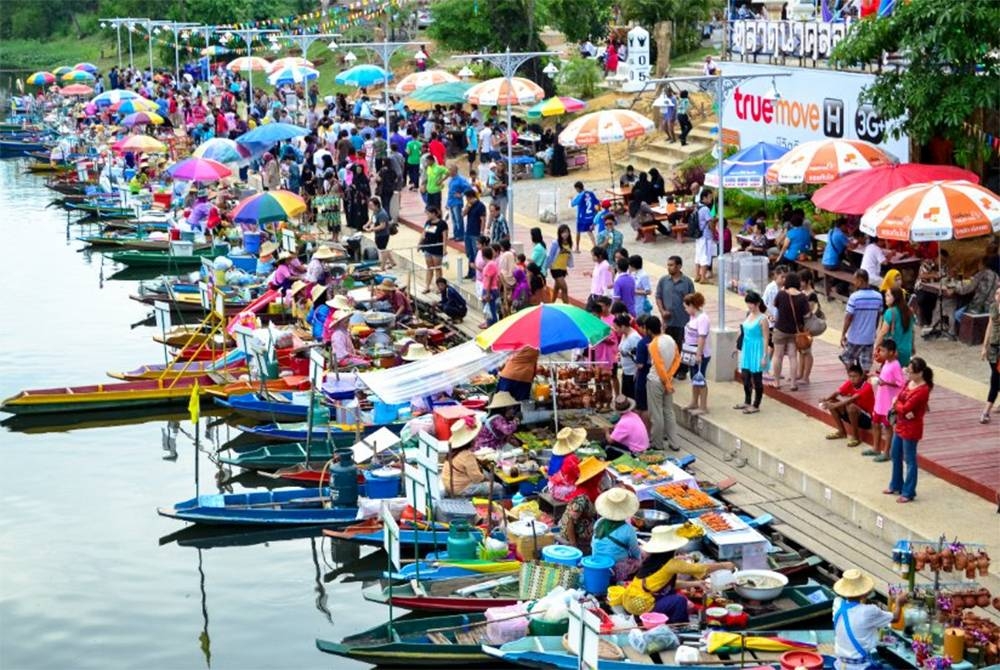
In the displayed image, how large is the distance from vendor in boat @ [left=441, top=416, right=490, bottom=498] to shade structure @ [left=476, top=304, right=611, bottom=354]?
1.05 meters

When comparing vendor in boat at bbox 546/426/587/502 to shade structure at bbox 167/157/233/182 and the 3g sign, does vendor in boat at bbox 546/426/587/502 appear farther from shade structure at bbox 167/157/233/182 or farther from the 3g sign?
shade structure at bbox 167/157/233/182

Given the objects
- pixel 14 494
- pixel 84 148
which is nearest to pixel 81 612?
pixel 14 494

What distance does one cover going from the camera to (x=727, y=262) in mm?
23672

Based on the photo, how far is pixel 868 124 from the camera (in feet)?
82.2

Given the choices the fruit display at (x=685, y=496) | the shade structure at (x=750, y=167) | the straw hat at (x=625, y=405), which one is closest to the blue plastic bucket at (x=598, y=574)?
the fruit display at (x=685, y=496)

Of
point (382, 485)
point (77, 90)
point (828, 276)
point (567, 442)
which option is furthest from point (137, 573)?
point (77, 90)

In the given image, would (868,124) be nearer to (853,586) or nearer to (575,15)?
(853,586)

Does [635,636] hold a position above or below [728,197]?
below

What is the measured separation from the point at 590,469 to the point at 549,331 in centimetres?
232

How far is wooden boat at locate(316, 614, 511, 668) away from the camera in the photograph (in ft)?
43.7

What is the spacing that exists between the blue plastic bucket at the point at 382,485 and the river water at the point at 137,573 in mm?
639

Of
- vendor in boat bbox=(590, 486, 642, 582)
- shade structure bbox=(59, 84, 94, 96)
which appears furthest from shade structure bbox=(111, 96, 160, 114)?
vendor in boat bbox=(590, 486, 642, 582)

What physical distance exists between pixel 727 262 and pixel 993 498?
30.0 ft

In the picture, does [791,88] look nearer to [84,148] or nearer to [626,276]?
[626,276]
